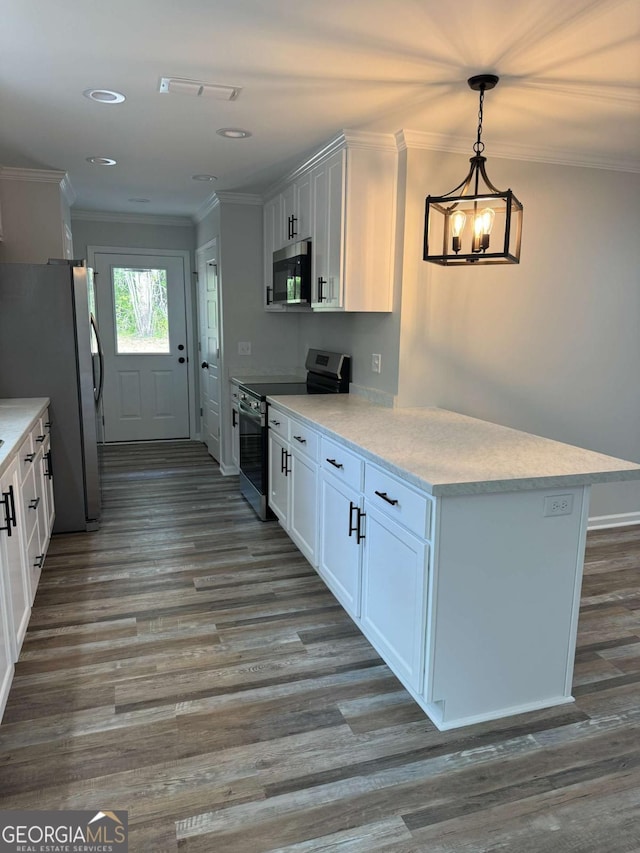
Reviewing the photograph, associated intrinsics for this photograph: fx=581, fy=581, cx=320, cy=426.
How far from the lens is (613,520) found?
3.99m

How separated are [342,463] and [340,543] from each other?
0.40 meters

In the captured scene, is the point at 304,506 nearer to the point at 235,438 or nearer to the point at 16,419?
the point at 16,419

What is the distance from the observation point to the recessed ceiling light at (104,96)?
2654 mm

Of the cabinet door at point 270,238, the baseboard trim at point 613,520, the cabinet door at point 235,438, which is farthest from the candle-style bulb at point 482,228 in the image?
the cabinet door at point 235,438

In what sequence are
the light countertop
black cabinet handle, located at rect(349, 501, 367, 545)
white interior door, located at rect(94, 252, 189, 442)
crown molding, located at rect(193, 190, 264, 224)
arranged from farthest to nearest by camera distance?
white interior door, located at rect(94, 252, 189, 442) < crown molding, located at rect(193, 190, 264, 224) < black cabinet handle, located at rect(349, 501, 367, 545) < the light countertop

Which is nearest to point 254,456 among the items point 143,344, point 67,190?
point 67,190

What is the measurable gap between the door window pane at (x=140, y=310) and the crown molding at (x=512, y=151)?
12.9ft

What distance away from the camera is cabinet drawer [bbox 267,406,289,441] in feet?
11.6

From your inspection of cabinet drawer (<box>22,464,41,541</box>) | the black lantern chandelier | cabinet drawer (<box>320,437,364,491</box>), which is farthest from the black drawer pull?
cabinet drawer (<box>22,464,41,541</box>)

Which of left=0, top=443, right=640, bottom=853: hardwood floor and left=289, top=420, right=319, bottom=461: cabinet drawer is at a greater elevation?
left=289, top=420, right=319, bottom=461: cabinet drawer

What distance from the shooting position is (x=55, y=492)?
3846 millimetres

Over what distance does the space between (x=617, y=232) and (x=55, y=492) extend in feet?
13.1

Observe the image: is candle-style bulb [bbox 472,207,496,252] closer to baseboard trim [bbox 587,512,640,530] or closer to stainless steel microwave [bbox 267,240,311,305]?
stainless steel microwave [bbox 267,240,311,305]

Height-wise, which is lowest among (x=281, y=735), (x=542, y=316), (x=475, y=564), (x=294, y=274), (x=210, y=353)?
(x=281, y=735)
